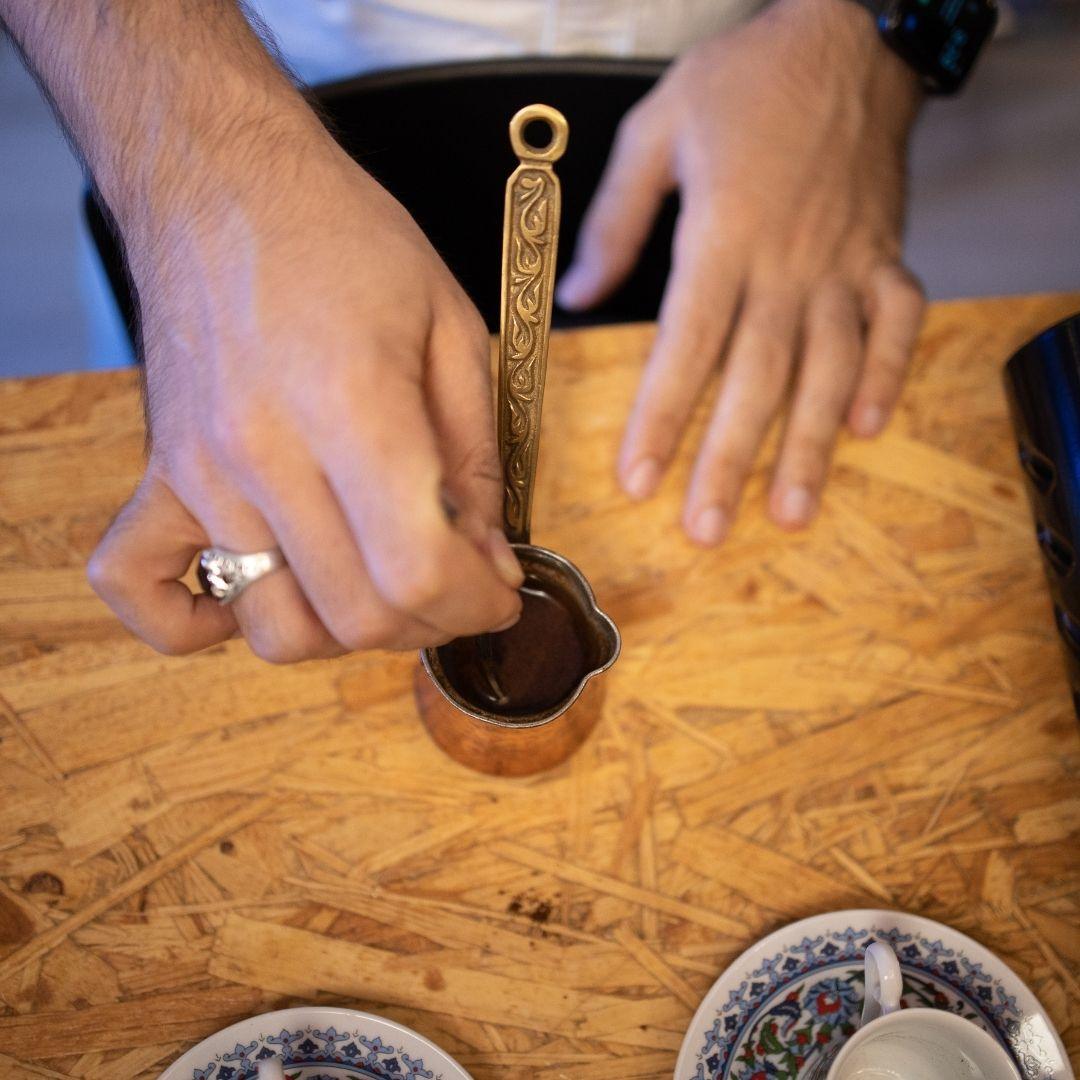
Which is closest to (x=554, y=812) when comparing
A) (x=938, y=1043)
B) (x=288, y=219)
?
(x=938, y=1043)

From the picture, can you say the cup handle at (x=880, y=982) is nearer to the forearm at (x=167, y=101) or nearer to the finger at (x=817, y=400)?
the finger at (x=817, y=400)

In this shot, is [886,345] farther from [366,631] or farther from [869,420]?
[366,631]

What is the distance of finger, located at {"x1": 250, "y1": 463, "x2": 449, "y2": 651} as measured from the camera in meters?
0.48

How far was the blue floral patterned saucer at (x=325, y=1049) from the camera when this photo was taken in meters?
0.51

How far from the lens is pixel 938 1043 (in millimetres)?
507

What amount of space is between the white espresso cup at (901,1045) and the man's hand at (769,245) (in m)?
0.33

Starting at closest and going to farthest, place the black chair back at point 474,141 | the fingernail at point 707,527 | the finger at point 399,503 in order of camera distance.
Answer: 1. the finger at point 399,503
2. the fingernail at point 707,527
3. the black chair back at point 474,141

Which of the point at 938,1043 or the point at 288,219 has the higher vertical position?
the point at 288,219

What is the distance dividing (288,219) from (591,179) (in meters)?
0.61

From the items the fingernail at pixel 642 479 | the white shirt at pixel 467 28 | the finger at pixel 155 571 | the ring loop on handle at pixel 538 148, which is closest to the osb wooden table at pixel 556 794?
the fingernail at pixel 642 479

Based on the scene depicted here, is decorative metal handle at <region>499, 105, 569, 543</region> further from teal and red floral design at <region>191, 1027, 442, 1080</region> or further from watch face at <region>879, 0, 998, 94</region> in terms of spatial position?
watch face at <region>879, 0, 998, 94</region>

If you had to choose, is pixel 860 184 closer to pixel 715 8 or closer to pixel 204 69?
pixel 715 8

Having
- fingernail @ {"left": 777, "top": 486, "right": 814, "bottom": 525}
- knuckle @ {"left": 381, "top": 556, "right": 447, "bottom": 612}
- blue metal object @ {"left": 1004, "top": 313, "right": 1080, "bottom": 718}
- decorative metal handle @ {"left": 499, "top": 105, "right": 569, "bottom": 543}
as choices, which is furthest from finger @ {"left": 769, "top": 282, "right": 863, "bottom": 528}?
knuckle @ {"left": 381, "top": 556, "right": 447, "bottom": 612}

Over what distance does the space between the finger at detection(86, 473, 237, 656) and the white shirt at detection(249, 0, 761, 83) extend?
66cm
